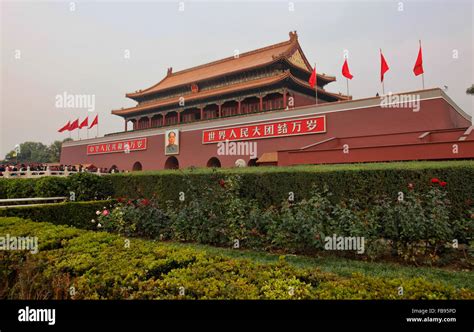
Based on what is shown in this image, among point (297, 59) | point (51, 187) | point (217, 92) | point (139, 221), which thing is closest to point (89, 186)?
point (51, 187)

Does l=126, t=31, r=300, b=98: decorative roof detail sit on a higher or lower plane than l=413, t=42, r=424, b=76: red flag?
higher

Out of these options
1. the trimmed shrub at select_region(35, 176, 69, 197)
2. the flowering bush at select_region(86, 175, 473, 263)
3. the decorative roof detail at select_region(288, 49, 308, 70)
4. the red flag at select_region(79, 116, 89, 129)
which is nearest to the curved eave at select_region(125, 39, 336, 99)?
the decorative roof detail at select_region(288, 49, 308, 70)

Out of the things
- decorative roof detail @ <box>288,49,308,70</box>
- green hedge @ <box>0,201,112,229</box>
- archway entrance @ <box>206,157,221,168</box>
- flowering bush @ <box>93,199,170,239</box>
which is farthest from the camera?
decorative roof detail @ <box>288,49,308,70</box>

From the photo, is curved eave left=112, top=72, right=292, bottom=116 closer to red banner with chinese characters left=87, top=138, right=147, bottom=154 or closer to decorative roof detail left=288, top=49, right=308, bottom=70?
decorative roof detail left=288, top=49, right=308, bottom=70

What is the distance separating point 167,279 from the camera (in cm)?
251

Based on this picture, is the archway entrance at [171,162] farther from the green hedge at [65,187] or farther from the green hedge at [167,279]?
the green hedge at [167,279]

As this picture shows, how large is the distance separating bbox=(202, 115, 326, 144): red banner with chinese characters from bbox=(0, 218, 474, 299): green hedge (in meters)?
13.3

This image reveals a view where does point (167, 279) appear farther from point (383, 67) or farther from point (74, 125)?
point (74, 125)

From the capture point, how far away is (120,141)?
27531mm

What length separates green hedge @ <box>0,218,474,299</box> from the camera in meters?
2.28

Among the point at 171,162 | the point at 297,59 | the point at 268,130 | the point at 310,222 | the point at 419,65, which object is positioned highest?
the point at 297,59

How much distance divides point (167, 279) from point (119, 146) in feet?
89.1

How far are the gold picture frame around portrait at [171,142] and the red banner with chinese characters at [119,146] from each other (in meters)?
2.89

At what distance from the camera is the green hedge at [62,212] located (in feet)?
23.8
